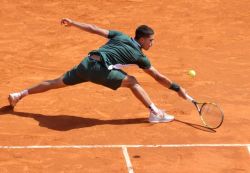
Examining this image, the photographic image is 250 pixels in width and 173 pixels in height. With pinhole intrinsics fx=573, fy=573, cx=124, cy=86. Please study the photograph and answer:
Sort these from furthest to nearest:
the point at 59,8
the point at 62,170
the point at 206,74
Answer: the point at 59,8
the point at 206,74
the point at 62,170

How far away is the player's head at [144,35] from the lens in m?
8.73

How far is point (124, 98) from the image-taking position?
10.1 m

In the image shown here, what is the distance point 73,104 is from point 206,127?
2.30 meters

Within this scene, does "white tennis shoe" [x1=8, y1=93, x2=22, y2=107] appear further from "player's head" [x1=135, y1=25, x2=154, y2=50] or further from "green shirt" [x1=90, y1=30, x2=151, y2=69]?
"player's head" [x1=135, y1=25, x2=154, y2=50]

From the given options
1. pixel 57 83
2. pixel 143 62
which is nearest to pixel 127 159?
pixel 143 62

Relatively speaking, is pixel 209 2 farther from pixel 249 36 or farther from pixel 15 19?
pixel 15 19

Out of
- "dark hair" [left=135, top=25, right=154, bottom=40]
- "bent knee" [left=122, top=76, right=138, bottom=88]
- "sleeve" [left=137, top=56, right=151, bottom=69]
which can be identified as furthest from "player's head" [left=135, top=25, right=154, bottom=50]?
"bent knee" [left=122, top=76, right=138, bottom=88]

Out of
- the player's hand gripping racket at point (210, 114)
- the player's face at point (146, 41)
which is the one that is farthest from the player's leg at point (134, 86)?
the player's hand gripping racket at point (210, 114)

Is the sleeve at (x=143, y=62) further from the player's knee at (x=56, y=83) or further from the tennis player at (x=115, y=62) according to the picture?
the player's knee at (x=56, y=83)

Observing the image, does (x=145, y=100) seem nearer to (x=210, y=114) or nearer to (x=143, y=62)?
(x=143, y=62)

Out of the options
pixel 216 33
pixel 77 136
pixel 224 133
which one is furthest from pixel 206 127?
pixel 216 33

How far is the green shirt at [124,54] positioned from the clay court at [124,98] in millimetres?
1026

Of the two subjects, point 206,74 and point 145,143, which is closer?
point 145,143

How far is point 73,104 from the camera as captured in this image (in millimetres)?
9742
